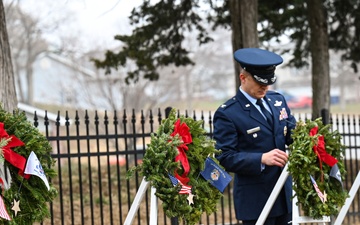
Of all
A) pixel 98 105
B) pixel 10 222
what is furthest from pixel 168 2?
pixel 98 105

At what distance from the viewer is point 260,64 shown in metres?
5.08

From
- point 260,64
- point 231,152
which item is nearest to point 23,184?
point 231,152

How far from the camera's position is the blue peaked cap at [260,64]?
5086mm

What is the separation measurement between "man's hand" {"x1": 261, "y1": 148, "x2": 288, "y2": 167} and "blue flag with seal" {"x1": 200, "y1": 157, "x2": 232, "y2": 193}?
289 millimetres

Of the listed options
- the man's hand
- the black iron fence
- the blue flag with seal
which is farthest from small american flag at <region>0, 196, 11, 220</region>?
the black iron fence

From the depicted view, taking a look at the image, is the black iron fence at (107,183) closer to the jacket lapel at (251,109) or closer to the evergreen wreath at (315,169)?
the jacket lapel at (251,109)

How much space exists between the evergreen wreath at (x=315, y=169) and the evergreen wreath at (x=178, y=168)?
52cm

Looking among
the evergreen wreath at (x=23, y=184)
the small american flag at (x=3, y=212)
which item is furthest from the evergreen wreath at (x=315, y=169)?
the small american flag at (x=3, y=212)

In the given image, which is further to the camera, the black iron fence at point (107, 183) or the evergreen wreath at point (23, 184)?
the black iron fence at point (107, 183)

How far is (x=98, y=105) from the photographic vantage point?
1024 inches

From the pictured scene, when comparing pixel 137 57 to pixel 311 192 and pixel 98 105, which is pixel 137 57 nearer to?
pixel 311 192

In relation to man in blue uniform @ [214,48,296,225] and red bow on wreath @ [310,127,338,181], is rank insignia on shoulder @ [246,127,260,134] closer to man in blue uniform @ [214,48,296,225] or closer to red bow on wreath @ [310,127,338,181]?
man in blue uniform @ [214,48,296,225]

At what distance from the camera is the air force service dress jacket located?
512cm

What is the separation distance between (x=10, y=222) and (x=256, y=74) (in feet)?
6.07
